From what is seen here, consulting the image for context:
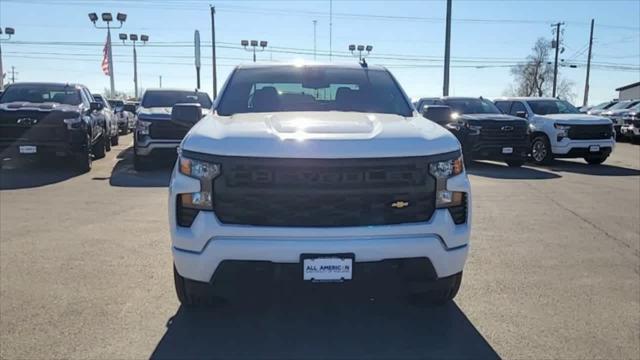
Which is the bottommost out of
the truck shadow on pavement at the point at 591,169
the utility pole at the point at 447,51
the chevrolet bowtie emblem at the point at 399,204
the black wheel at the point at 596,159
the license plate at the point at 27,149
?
the truck shadow on pavement at the point at 591,169

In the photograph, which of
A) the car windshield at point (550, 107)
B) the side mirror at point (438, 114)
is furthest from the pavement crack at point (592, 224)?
the car windshield at point (550, 107)

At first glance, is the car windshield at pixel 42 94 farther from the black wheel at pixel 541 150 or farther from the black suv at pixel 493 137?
the black wheel at pixel 541 150

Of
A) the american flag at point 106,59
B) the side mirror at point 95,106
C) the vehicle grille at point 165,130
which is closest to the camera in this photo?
the vehicle grille at point 165,130

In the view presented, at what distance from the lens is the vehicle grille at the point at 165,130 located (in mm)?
11867

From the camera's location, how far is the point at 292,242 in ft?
11.1

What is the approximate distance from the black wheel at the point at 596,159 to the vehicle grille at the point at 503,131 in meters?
2.50

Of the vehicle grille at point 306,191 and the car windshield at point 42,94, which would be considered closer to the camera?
the vehicle grille at point 306,191

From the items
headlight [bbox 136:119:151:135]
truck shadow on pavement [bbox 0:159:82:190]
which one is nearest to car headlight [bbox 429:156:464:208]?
truck shadow on pavement [bbox 0:159:82:190]

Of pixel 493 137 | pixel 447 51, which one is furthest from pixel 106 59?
pixel 493 137

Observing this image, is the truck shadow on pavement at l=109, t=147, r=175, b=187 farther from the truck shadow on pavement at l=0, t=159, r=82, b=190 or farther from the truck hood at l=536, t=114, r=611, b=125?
the truck hood at l=536, t=114, r=611, b=125

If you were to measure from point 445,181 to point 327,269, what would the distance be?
0.94 metres

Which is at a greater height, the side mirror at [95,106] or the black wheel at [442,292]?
the side mirror at [95,106]

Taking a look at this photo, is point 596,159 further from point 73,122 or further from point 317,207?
point 317,207

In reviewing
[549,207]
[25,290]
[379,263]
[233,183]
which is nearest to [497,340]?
[379,263]
